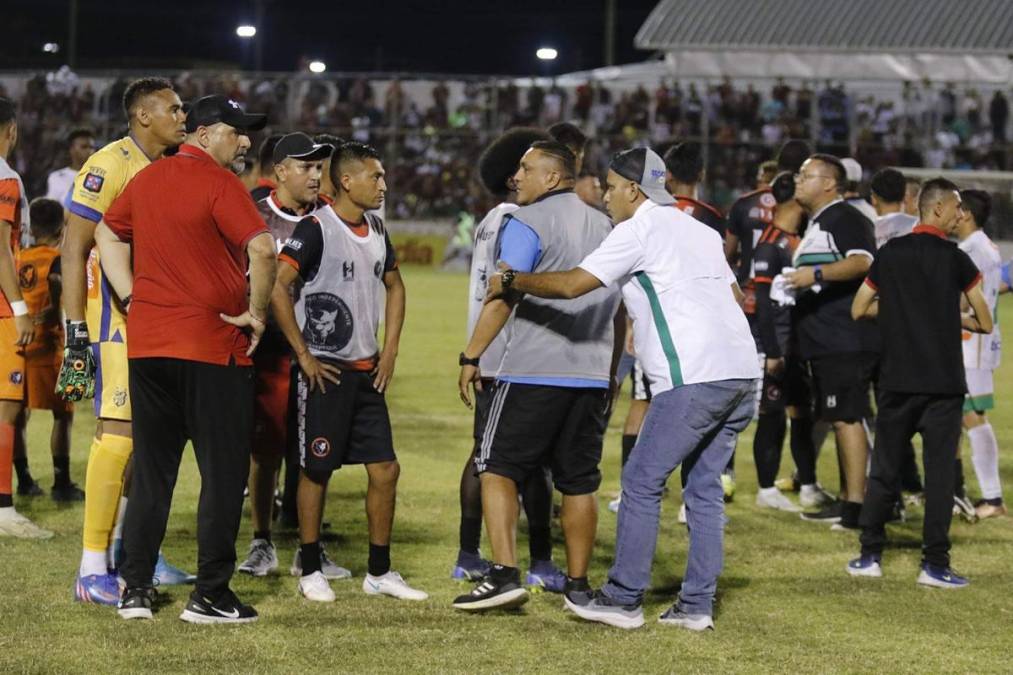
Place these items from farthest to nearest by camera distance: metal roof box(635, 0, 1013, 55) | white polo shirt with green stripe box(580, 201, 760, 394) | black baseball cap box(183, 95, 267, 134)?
metal roof box(635, 0, 1013, 55), white polo shirt with green stripe box(580, 201, 760, 394), black baseball cap box(183, 95, 267, 134)

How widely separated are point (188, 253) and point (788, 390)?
4620mm

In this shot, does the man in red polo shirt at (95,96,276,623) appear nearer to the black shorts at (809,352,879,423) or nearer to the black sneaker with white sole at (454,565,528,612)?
the black sneaker with white sole at (454,565,528,612)

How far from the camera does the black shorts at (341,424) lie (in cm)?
652

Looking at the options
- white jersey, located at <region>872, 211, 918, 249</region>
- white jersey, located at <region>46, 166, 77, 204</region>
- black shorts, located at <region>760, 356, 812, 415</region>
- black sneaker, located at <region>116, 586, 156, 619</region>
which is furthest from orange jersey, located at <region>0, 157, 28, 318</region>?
white jersey, located at <region>46, 166, 77, 204</region>

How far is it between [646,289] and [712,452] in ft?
2.56

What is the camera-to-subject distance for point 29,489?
8.91 meters

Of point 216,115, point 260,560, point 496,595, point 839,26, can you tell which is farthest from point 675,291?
point 839,26

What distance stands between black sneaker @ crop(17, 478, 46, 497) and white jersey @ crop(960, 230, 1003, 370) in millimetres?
5715

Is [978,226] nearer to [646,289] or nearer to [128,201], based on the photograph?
[646,289]

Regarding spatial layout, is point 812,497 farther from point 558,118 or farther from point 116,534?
point 558,118

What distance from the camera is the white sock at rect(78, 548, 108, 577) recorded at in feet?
20.7

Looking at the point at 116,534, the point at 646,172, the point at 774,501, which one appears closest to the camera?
the point at 646,172

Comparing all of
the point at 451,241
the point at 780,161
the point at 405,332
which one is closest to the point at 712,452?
the point at 780,161

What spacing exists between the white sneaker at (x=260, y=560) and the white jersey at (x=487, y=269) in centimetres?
134
